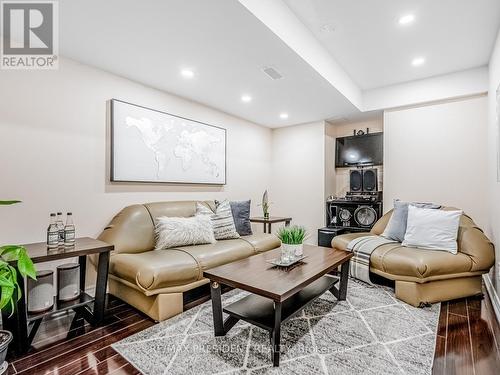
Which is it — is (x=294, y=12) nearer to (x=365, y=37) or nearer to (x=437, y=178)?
(x=365, y=37)

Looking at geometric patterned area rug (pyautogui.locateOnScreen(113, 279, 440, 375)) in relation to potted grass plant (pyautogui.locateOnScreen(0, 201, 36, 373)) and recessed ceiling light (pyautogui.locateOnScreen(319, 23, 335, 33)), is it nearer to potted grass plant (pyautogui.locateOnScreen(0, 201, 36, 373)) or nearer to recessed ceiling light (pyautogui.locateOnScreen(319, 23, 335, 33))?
potted grass plant (pyautogui.locateOnScreen(0, 201, 36, 373))

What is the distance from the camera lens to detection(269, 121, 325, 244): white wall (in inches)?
182

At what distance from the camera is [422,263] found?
2.39 meters

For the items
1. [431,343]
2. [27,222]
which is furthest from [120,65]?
[431,343]

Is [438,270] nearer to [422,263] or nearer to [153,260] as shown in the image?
[422,263]

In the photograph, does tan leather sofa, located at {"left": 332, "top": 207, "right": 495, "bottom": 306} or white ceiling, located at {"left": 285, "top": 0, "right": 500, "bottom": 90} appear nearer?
white ceiling, located at {"left": 285, "top": 0, "right": 500, "bottom": 90}

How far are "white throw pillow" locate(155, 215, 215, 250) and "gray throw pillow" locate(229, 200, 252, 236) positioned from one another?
0.58 metres

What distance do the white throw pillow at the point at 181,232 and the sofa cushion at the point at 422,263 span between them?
71.1 inches

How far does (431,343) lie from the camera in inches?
72.5

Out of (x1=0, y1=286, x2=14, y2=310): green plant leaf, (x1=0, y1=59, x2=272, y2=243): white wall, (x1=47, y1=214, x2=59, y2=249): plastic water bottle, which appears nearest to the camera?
(x1=0, y1=286, x2=14, y2=310): green plant leaf

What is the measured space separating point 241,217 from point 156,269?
5.39 feet

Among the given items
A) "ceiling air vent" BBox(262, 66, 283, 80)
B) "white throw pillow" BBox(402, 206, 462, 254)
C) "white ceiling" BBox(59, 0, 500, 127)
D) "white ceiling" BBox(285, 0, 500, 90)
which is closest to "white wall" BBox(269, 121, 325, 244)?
"white ceiling" BBox(59, 0, 500, 127)

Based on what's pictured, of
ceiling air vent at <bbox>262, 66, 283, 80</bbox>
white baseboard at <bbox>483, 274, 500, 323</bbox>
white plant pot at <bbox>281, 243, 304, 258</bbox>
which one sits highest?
ceiling air vent at <bbox>262, 66, 283, 80</bbox>

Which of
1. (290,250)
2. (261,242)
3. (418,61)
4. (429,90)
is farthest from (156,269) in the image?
(429,90)
